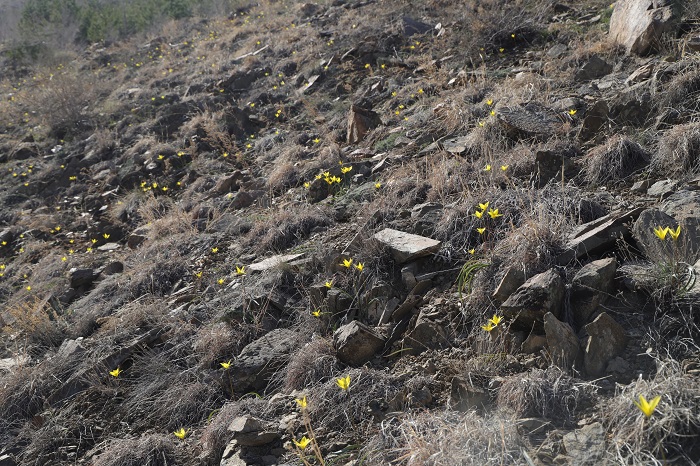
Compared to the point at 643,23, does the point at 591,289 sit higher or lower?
lower

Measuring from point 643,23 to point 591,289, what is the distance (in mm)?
3991

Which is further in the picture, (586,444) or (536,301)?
(536,301)

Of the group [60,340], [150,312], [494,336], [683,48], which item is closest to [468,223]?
[494,336]

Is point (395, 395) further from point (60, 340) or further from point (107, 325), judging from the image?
point (60, 340)

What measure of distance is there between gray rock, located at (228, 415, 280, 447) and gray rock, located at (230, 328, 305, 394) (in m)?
0.54

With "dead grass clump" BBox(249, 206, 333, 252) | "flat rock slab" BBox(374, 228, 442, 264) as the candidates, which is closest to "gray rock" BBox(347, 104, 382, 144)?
"dead grass clump" BBox(249, 206, 333, 252)

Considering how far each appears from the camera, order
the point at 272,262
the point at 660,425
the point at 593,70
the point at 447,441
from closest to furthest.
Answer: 1. the point at 660,425
2. the point at 447,441
3. the point at 272,262
4. the point at 593,70

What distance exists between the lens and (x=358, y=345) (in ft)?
11.2

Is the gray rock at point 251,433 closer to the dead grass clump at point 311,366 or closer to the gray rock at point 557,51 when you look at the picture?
the dead grass clump at point 311,366

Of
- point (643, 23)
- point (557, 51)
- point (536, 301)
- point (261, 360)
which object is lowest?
point (261, 360)

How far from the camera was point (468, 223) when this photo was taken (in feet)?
12.8

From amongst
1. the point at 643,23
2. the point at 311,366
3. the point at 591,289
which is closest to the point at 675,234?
the point at 591,289

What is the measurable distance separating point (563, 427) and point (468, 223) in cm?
168

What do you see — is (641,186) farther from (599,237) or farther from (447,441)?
(447,441)
